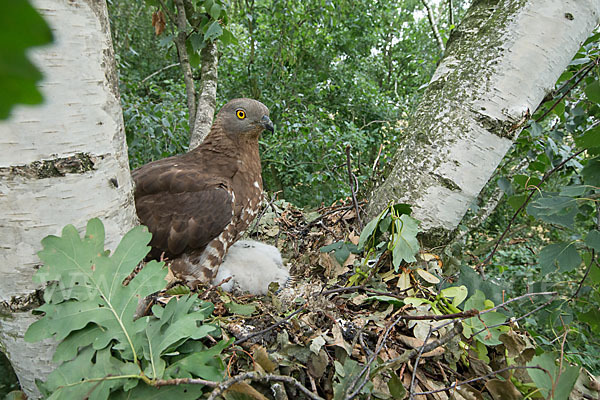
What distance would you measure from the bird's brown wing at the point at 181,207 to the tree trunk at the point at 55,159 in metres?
1.22

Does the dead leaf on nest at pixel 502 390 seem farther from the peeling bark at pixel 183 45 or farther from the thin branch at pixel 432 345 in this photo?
the peeling bark at pixel 183 45

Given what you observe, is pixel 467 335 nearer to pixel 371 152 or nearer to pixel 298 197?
pixel 298 197

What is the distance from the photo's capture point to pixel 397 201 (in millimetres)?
1775

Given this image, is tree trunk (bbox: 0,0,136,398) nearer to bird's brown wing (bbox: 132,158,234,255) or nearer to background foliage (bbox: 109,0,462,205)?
bird's brown wing (bbox: 132,158,234,255)

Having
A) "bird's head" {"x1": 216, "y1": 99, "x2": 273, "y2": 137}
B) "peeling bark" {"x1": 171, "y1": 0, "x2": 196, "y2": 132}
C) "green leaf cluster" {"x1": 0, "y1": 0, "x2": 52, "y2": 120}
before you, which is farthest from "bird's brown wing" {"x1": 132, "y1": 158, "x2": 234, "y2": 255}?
"green leaf cluster" {"x1": 0, "y1": 0, "x2": 52, "y2": 120}

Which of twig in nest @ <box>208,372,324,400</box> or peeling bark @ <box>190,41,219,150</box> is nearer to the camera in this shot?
twig in nest @ <box>208,372,324,400</box>

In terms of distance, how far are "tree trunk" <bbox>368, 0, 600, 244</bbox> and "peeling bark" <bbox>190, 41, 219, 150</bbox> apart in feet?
6.42

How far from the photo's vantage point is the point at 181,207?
230 centimetres

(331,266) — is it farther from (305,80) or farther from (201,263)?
(305,80)

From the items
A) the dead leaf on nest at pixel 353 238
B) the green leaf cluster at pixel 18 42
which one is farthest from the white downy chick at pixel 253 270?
the green leaf cluster at pixel 18 42

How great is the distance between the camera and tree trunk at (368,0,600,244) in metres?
1.56

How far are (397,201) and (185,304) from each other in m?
1.13

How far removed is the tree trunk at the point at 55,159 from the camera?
34.4 inches

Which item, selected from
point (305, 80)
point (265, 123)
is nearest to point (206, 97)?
point (265, 123)
